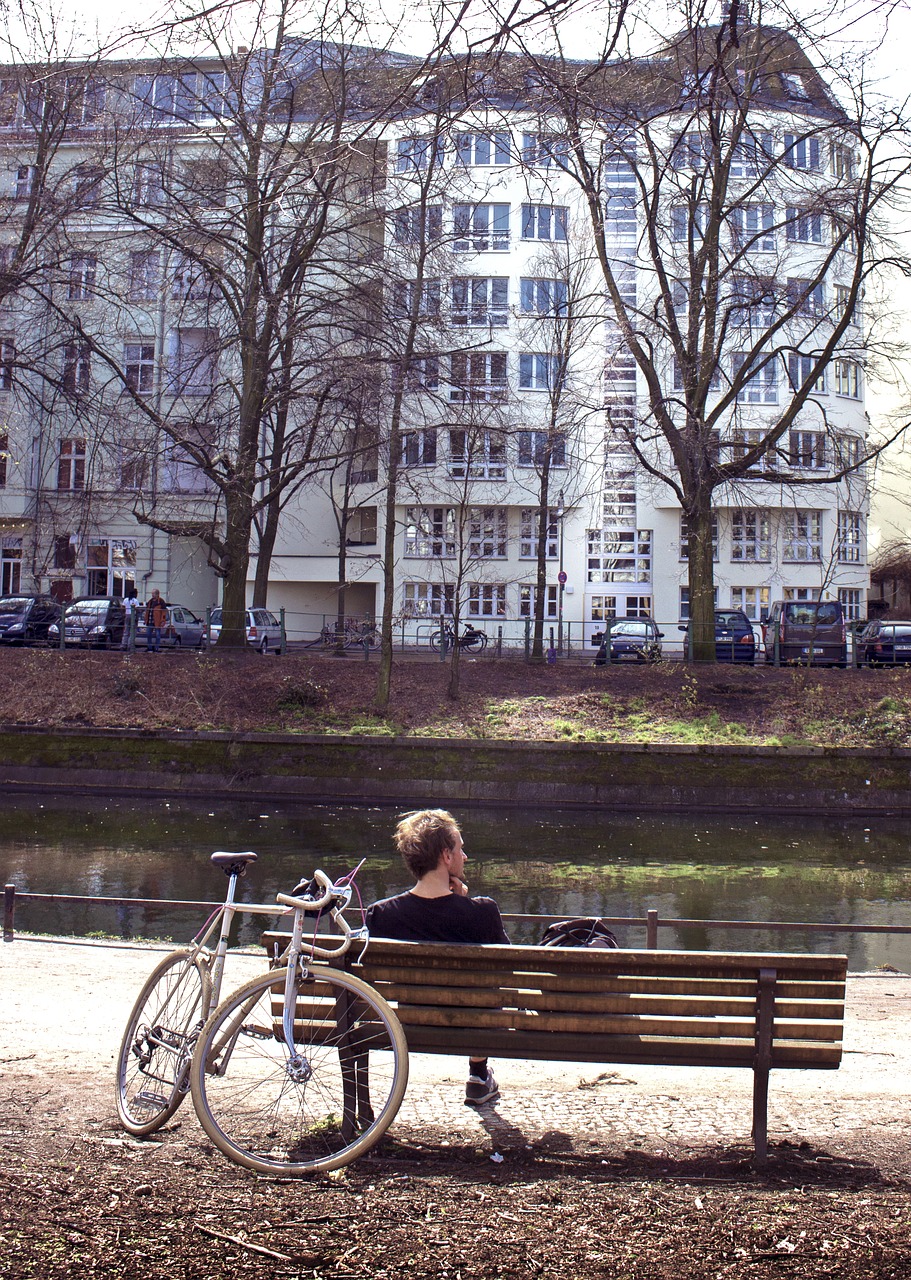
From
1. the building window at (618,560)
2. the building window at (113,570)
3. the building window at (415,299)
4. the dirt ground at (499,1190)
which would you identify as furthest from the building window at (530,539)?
the dirt ground at (499,1190)

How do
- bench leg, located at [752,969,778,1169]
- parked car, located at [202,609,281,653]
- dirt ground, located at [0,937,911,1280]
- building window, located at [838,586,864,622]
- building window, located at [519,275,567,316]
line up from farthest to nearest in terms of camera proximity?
building window, located at [838,586,864,622] → parked car, located at [202,609,281,653] → building window, located at [519,275,567,316] → bench leg, located at [752,969,778,1169] → dirt ground, located at [0,937,911,1280]

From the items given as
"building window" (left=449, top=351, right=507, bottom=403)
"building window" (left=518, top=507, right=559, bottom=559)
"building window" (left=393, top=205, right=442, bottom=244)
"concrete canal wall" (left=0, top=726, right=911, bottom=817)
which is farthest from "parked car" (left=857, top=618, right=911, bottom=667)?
"building window" (left=518, top=507, right=559, bottom=559)

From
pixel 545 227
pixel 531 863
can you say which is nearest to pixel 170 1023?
pixel 531 863

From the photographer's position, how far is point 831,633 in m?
32.4

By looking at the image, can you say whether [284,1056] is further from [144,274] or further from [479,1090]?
[144,274]

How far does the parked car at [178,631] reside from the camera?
3231cm

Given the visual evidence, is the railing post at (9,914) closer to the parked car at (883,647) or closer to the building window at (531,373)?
the parked car at (883,647)

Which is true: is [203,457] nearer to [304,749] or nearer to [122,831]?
[304,749]

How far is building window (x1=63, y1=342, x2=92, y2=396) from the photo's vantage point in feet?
87.3

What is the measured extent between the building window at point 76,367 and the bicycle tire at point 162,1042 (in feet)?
76.2

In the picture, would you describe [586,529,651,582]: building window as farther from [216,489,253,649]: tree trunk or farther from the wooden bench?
the wooden bench

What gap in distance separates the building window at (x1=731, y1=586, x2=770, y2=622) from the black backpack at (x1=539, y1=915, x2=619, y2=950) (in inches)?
1932

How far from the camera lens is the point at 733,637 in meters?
35.4

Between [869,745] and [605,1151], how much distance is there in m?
21.5
